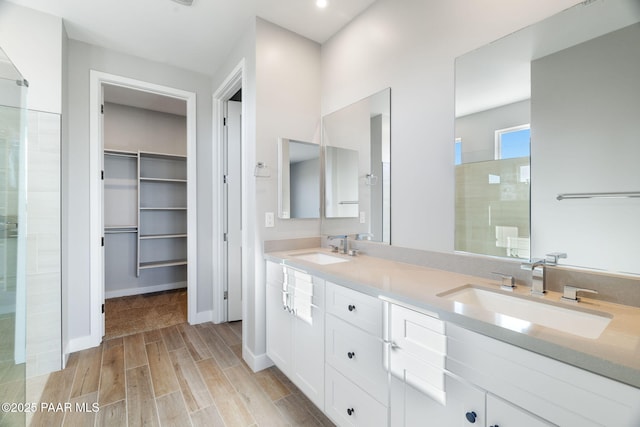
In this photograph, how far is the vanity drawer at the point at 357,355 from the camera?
4.20 feet

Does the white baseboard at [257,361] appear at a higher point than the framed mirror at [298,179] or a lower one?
lower

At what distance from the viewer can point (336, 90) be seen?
8.13 feet

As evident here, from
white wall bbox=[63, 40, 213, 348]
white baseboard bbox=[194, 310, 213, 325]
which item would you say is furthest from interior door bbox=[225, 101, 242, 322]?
white wall bbox=[63, 40, 213, 348]

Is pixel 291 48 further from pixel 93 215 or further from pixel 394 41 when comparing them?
pixel 93 215

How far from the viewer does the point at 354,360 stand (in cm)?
142

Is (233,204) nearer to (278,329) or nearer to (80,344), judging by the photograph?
(278,329)

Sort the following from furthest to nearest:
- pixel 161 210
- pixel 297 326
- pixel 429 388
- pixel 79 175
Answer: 1. pixel 161 210
2. pixel 79 175
3. pixel 297 326
4. pixel 429 388

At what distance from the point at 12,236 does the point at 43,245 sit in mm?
622

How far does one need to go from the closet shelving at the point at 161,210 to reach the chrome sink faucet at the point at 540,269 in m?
4.26

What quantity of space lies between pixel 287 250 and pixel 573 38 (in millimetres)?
2110

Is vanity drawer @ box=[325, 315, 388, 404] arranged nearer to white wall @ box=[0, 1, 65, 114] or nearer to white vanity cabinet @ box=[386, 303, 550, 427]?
white vanity cabinet @ box=[386, 303, 550, 427]

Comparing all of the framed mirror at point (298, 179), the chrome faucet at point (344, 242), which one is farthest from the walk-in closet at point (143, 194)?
the chrome faucet at point (344, 242)

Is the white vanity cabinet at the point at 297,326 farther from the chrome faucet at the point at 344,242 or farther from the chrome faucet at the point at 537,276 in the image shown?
the chrome faucet at the point at 537,276

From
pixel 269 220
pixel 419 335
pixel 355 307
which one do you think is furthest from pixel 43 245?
pixel 419 335
